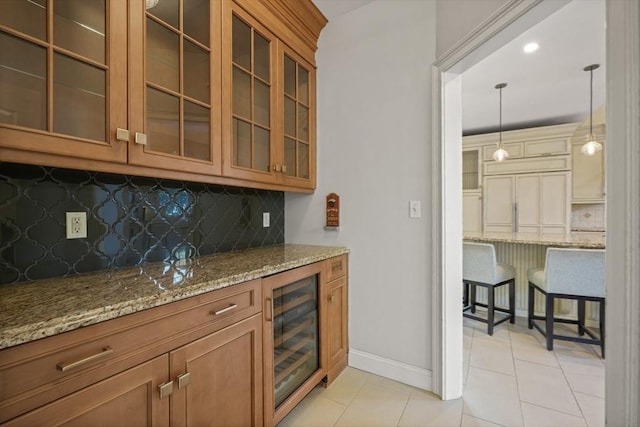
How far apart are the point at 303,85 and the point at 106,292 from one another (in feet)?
6.08

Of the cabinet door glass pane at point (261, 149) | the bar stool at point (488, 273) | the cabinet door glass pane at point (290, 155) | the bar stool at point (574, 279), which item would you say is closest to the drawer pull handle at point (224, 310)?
the cabinet door glass pane at point (261, 149)

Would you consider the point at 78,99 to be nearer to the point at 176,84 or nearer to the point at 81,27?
the point at 81,27

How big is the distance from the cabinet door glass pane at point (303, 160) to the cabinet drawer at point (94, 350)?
1238mm

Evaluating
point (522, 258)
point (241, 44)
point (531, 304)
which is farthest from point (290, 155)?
point (522, 258)

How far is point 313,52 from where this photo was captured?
2254 millimetres

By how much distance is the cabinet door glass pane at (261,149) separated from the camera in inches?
68.1

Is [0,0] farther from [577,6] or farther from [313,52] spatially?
[577,6]

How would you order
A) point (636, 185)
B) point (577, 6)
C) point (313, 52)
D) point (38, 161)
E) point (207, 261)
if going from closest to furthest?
point (636, 185), point (38, 161), point (207, 261), point (577, 6), point (313, 52)

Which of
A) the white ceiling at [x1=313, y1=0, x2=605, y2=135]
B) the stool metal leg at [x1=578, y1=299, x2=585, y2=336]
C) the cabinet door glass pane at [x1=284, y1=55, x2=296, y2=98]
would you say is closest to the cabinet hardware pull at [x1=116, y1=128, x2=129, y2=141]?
the cabinet door glass pane at [x1=284, y1=55, x2=296, y2=98]

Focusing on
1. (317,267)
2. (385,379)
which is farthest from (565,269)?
(317,267)

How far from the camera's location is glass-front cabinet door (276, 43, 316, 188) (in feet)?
6.41

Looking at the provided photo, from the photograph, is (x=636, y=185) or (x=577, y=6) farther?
(x=577, y=6)

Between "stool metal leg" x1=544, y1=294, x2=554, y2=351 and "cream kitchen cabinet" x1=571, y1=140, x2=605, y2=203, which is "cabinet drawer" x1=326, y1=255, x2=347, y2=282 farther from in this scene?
"cream kitchen cabinet" x1=571, y1=140, x2=605, y2=203

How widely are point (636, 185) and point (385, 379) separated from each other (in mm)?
1784
